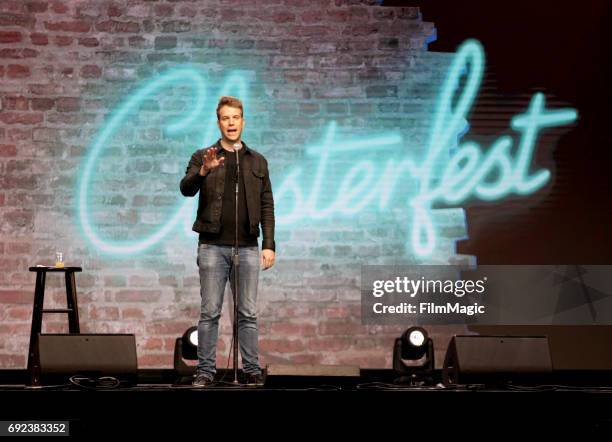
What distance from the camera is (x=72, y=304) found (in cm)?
516

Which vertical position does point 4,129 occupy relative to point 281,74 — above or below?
below

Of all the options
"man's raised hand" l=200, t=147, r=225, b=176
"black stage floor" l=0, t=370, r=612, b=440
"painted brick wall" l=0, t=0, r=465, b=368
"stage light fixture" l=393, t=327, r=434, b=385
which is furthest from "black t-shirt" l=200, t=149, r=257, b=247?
"painted brick wall" l=0, t=0, r=465, b=368

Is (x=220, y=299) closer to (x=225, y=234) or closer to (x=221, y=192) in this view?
(x=225, y=234)

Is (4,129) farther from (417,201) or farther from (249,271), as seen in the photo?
(417,201)

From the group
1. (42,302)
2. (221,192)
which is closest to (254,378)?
(221,192)

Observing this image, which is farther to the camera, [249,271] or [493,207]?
[493,207]

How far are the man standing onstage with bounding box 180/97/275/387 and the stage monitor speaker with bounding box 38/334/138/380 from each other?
446 mm

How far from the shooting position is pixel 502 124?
6027mm

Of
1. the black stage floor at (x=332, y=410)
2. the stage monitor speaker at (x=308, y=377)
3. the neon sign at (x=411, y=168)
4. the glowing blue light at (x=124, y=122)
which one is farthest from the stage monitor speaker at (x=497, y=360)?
the glowing blue light at (x=124, y=122)

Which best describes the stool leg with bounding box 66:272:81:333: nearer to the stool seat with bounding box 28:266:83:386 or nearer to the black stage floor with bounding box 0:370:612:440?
the stool seat with bounding box 28:266:83:386

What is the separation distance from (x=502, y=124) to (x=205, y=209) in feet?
7.89

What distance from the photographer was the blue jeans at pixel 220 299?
457 cm

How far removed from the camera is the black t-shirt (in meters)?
4.64

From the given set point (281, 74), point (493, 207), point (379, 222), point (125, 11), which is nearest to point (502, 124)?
point (493, 207)
